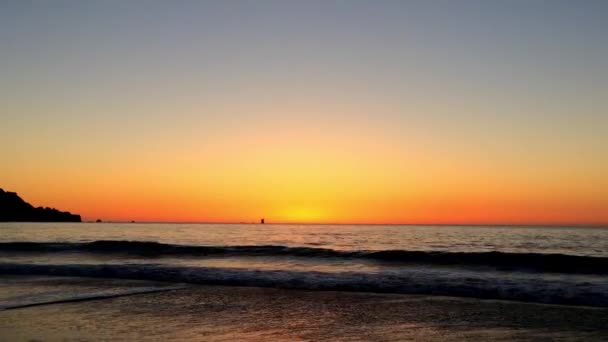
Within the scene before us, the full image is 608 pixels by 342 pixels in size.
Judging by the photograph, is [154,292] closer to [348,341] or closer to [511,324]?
[348,341]

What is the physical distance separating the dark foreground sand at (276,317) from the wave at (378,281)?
1325mm

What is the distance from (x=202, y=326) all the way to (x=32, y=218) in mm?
173813

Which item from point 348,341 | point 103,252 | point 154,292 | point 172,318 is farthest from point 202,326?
point 103,252

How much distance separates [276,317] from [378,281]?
6.89m

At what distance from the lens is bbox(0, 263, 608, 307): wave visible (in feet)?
48.1

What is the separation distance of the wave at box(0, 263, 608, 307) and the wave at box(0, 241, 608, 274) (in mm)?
4179

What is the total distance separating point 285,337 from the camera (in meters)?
9.00

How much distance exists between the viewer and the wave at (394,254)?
22.0 meters

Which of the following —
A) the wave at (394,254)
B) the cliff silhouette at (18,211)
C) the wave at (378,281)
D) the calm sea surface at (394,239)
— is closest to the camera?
the wave at (378,281)

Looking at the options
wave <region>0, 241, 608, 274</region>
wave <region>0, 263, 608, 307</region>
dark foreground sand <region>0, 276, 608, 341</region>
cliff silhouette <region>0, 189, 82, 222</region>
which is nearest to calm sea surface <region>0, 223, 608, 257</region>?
wave <region>0, 241, 608, 274</region>

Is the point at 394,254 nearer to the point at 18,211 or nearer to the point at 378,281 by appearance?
the point at 378,281

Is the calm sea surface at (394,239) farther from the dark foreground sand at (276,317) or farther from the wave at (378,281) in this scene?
the dark foreground sand at (276,317)

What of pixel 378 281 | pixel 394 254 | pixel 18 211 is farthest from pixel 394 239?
pixel 18 211

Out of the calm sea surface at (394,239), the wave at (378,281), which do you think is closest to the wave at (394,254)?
the wave at (378,281)
